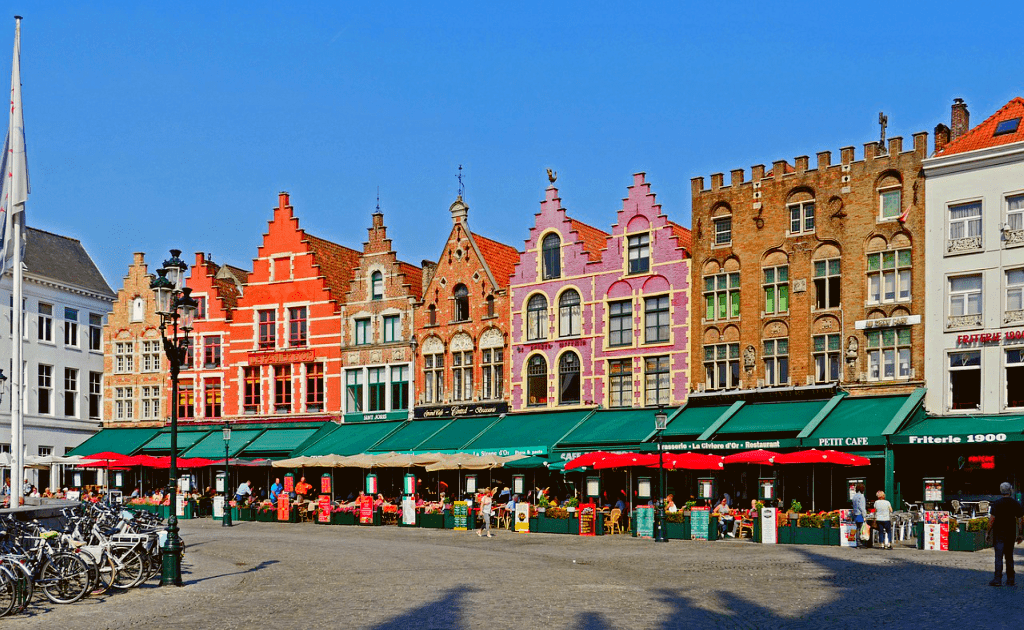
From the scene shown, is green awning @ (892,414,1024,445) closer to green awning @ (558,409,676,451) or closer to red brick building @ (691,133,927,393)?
red brick building @ (691,133,927,393)

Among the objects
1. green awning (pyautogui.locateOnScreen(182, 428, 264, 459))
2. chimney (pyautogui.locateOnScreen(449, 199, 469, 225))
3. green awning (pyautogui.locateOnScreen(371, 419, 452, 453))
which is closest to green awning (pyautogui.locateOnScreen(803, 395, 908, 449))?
green awning (pyautogui.locateOnScreen(371, 419, 452, 453))

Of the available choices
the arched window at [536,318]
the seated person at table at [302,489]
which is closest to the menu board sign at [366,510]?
the seated person at table at [302,489]

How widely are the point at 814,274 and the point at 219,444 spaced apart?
1018 inches

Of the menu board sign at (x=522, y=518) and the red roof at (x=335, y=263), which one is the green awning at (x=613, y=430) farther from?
the red roof at (x=335, y=263)

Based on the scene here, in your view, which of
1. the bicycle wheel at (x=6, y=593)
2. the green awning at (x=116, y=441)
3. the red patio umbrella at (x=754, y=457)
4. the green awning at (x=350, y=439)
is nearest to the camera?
the bicycle wheel at (x=6, y=593)

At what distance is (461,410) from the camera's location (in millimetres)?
46656

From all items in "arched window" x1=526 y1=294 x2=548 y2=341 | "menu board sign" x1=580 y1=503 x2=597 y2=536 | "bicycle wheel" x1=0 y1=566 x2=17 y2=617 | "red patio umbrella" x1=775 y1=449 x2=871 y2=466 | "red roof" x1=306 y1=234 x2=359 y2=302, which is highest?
"red roof" x1=306 y1=234 x2=359 y2=302

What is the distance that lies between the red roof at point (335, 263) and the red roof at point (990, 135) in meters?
26.0

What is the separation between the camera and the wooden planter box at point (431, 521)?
128 feet

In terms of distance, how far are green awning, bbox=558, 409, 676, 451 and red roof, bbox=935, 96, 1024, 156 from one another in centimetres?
1243

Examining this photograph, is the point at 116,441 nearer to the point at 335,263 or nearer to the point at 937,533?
the point at 335,263

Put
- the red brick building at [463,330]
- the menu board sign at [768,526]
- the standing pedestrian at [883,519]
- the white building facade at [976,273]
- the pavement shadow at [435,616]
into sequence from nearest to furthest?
the pavement shadow at [435,616] → the standing pedestrian at [883,519] → the menu board sign at [768,526] → the white building facade at [976,273] → the red brick building at [463,330]

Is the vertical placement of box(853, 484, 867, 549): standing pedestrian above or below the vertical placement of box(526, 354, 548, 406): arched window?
below

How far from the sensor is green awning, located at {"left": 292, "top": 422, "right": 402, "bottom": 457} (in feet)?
151
